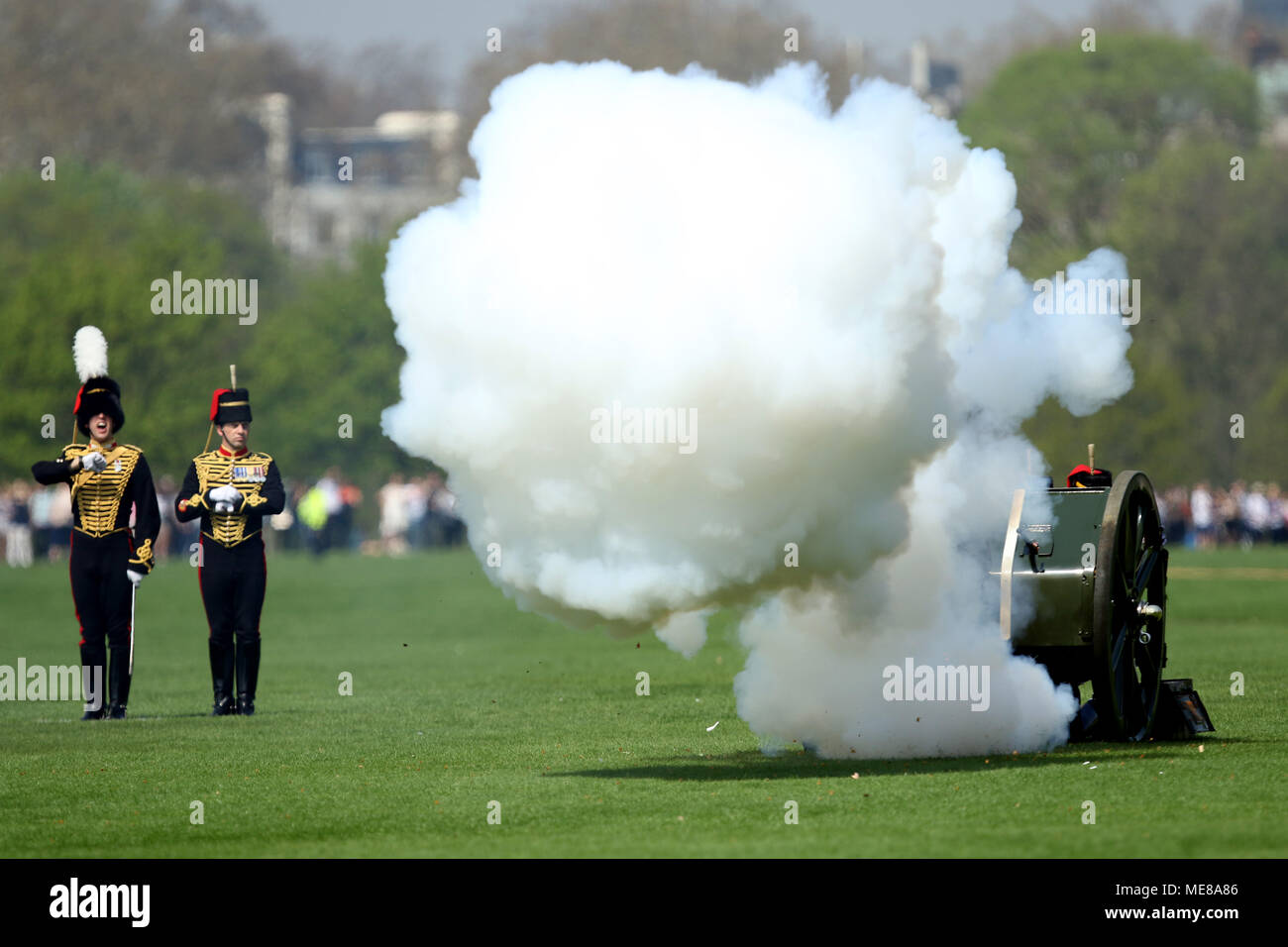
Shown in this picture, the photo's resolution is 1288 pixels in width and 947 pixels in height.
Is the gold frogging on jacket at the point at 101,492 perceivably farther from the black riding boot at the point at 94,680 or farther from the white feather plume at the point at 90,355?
the black riding boot at the point at 94,680

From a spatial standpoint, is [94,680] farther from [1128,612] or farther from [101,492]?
[1128,612]

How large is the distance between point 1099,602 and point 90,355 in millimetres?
8580

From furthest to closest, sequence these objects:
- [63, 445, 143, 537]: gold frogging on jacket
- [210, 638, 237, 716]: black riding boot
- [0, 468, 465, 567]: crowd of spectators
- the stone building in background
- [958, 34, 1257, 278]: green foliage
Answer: the stone building in background
[958, 34, 1257, 278]: green foliage
[0, 468, 465, 567]: crowd of spectators
[210, 638, 237, 716]: black riding boot
[63, 445, 143, 537]: gold frogging on jacket

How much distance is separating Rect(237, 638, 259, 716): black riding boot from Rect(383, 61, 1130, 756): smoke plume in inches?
205

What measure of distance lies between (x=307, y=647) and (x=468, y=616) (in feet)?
21.5

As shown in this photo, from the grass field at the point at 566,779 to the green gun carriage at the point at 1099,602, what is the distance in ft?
1.44

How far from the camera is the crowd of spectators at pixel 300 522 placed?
2159 inches

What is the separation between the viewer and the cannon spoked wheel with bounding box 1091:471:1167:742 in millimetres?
12805

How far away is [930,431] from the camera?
12250mm

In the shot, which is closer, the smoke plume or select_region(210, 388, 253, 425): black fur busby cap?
the smoke plume

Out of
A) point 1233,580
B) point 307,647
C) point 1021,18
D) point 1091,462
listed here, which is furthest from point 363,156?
point 1091,462

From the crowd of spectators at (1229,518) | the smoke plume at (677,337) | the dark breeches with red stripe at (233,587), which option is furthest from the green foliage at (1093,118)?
the smoke plume at (677,337)

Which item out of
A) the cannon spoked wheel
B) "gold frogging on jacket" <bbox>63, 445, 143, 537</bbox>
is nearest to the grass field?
the cannon spoked wheel

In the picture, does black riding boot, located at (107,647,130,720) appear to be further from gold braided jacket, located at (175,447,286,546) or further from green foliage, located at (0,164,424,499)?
green foliage, located at (0,164,424,499)
